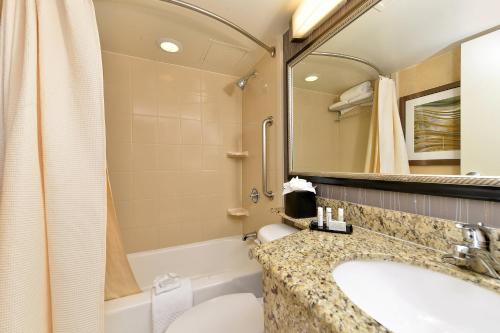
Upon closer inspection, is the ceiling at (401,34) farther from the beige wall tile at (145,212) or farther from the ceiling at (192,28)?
the beige wall tile at (145,212)

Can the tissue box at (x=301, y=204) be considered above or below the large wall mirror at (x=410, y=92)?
below

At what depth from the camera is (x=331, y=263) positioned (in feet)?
1.56

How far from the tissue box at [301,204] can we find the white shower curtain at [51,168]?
31.0 inches

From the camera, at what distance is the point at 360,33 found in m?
0.83

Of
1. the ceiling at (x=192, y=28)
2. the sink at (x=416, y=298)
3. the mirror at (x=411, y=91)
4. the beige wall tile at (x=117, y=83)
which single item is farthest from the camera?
the beige wall tile at (x=117, y=83)

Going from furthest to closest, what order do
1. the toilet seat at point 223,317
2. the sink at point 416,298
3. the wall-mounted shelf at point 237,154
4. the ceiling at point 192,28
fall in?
1. the wall-mounted shelf at point 237,154
2. the ceiling at point 192,28
3. the toilet seat at point 223,317
4. the sink at point 416,298

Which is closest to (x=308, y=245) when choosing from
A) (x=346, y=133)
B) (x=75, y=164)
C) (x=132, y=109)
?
(x=346, y=133)

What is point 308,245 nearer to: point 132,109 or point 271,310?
point 271,310

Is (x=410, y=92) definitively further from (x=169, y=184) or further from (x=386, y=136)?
(x=169, y=184)

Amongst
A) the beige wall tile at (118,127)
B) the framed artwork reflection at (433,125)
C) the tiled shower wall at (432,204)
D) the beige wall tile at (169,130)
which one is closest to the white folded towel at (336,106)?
the framed artwork reflection at (433,125)

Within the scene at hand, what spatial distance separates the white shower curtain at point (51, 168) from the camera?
0.60 m

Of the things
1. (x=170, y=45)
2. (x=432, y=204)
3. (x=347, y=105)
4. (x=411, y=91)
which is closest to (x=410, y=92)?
(x=411, y=91)

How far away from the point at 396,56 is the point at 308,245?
2.43ft

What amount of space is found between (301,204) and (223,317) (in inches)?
23.8
